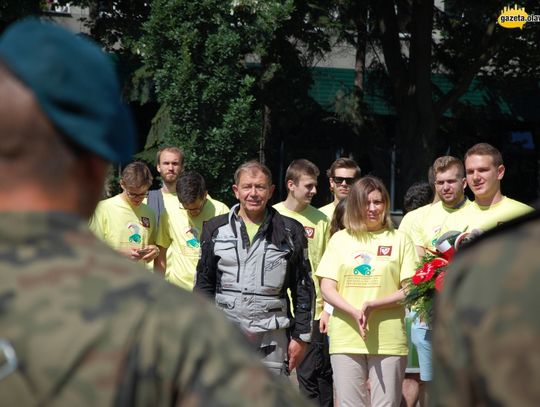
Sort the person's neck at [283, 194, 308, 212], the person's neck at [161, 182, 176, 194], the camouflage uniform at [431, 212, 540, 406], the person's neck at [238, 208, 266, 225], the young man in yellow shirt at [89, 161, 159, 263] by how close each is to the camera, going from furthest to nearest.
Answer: the person's neck at [161, 182, 176, 194]
the person's neck at [283, 194, 308, 212]
the young man in yellow shirt at [89, 161, 159, 263]
the person's neck at [238, 208, 266, 225]
the camouflage uniform at [431, 212, 540, 406]

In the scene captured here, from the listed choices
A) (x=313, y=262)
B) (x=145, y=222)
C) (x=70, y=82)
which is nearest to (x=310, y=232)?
(x=313, y=262)

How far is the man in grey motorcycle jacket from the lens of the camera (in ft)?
25.2

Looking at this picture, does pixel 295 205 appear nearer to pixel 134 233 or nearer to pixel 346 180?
pixel 346 180

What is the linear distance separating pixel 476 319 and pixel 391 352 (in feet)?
20.9

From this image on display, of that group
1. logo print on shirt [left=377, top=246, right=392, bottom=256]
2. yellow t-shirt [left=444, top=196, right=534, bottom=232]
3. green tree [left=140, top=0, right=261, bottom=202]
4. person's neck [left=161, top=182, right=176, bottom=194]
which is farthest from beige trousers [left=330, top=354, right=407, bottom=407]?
green tree [left=140, top=0, right=261, bottom=202]

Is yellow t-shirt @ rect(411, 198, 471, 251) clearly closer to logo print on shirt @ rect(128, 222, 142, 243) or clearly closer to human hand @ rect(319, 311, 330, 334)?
human hand @ rect(319, 311, 330, 334)

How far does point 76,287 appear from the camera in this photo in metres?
1.73

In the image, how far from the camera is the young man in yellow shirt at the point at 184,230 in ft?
30.4

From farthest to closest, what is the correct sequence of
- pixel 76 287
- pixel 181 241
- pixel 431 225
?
pixel 181 241, pixel 431 225, pixel 76 287

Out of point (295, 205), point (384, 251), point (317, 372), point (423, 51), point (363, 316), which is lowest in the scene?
point (317, 372)

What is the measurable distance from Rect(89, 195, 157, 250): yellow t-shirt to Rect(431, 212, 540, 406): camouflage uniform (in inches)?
297

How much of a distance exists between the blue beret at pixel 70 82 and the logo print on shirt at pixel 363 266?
6250mm

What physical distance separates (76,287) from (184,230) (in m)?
7.74

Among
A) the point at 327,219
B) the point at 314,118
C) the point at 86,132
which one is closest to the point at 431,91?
the point at 314,118
